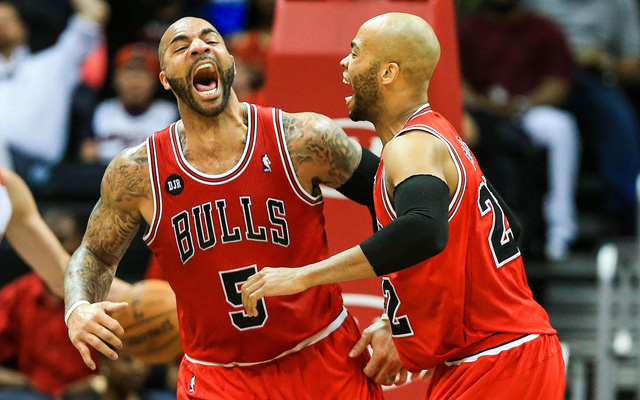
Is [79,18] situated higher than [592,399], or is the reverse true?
[79,18]

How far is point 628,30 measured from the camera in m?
9.66

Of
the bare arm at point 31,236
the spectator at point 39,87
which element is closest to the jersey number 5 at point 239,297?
the bare arm at point 31,236

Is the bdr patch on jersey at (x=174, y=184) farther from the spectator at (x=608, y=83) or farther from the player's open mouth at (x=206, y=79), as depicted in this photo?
the spectator at (x=608, y=83)

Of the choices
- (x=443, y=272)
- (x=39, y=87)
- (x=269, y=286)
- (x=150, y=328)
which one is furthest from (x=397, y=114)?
(x=39, y=87)

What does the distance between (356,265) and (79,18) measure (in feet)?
19.3

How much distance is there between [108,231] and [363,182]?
1.03 m

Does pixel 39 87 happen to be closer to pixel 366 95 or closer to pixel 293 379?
pixel 293 379

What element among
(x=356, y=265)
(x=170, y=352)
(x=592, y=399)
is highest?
(x=356, y=265)

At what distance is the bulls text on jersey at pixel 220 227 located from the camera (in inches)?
151

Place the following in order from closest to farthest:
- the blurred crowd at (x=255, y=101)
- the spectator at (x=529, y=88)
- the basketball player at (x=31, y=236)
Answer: the basketball player at (x=31, y=236), the blurred crowd at (x=255, y=101), the spectator at (x=529, y=88)

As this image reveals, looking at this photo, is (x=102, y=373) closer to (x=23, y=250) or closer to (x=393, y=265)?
(x=23, y=250)

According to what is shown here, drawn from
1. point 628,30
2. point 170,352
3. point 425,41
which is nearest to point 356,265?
point 425,41

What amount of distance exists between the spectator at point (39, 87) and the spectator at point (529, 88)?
3343 millimetres

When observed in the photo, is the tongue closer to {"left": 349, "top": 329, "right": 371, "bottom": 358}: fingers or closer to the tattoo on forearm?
the tattoo on forearm
